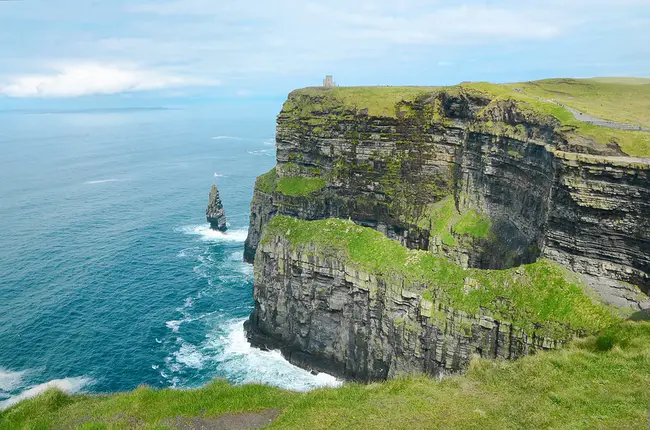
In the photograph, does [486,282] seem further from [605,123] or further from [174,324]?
[174,324]

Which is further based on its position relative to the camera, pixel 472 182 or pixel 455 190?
pixel 455 190

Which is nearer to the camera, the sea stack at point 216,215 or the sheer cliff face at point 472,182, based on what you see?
the sheer cliff face at point 472,182

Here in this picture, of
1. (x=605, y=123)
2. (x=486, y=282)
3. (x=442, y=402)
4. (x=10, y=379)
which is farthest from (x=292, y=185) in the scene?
(x=442, y=402)

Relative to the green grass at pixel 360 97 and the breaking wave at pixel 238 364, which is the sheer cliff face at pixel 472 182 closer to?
the green grass at pixel 360 97

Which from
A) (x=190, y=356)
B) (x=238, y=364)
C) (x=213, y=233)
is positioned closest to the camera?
(x=238, y=364)

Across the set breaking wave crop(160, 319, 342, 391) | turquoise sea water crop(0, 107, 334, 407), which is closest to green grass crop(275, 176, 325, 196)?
turquoise sea water crop(0, 107, 334, 407)

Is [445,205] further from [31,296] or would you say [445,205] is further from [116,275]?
[31,296]

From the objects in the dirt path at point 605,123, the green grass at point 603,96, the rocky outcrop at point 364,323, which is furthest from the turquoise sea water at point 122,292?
the green grass at point 603,96
